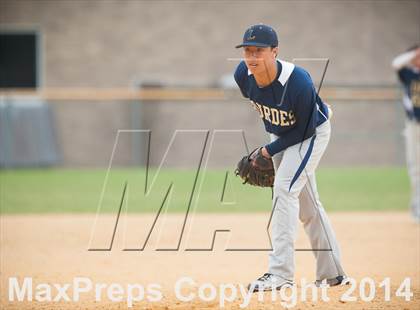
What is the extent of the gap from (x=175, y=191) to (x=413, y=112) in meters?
5.30

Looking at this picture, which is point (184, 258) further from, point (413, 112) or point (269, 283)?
point (413, 112)

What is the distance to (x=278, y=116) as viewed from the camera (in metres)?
→ 5.37

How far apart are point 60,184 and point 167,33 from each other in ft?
21.8

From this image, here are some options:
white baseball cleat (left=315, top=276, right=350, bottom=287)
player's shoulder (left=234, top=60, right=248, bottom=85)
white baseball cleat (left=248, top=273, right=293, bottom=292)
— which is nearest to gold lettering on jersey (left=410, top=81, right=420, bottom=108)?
white baseball cleat (left=315, top=276, right=350, bottom=287)

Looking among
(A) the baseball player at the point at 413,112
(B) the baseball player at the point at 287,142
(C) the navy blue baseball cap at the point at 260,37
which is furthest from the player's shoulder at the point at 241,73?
(A) the baseball player at the point at 413,112

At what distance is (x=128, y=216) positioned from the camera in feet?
35.2

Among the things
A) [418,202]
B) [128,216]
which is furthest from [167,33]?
[418,202]

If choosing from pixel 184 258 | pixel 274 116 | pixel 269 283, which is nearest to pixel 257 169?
pixel 274 116

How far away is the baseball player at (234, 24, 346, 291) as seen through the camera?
5.26m

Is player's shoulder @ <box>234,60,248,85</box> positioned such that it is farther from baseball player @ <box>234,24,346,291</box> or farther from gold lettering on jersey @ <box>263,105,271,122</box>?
gold lettering on jersey @ <box>263,105,271,122</box>

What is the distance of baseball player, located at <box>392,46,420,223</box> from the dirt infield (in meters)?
0.48

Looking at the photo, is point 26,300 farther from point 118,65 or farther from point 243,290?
point 118,65

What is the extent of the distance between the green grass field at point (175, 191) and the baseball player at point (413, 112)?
6.53ft

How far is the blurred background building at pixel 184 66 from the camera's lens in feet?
64.1
